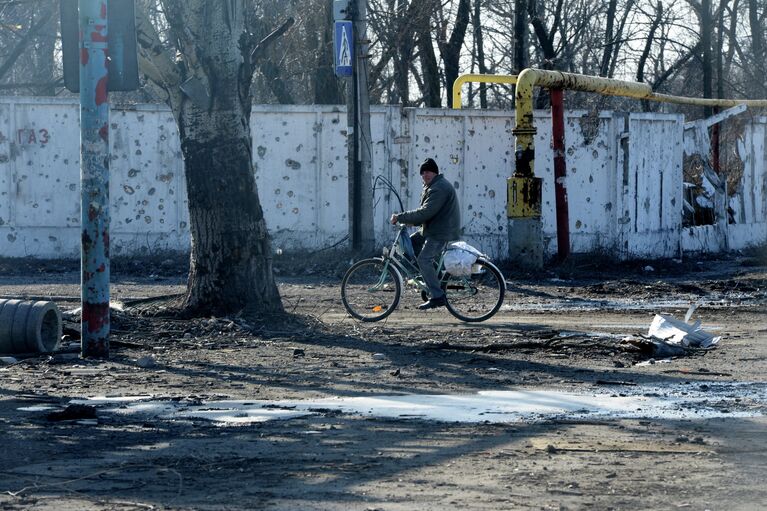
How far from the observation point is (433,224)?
13.1 meters

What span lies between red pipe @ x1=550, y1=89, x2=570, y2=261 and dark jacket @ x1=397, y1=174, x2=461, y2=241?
685 centimetres

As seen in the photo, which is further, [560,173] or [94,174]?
[560,173]

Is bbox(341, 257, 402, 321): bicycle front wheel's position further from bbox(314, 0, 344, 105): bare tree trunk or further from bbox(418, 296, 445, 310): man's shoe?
bbox(314, 0, 344, 105): bare tree trunk

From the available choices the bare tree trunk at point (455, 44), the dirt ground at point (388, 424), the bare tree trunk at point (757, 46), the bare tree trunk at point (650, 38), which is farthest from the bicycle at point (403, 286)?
the bare tree trunk at point (757, 46)

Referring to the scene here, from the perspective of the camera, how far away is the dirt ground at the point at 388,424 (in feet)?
17.6

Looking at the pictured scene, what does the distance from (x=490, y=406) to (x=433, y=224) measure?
18.3 ft

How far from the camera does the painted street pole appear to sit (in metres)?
9.59

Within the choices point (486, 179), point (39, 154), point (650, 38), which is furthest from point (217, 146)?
point (650, 38)

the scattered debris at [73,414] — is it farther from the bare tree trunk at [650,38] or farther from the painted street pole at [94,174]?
the bare tree trunk at [650,38]

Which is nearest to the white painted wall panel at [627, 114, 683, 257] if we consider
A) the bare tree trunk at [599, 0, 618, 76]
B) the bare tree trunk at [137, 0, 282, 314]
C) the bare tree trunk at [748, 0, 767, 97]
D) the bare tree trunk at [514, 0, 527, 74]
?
the bare tree trunk at [514, 0, 527, 74]

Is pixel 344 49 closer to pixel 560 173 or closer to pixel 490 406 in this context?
pixel 560 173

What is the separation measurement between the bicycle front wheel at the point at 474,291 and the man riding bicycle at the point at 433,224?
17 centimetres

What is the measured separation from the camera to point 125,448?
20.9 feet

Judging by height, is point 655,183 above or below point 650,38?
below
